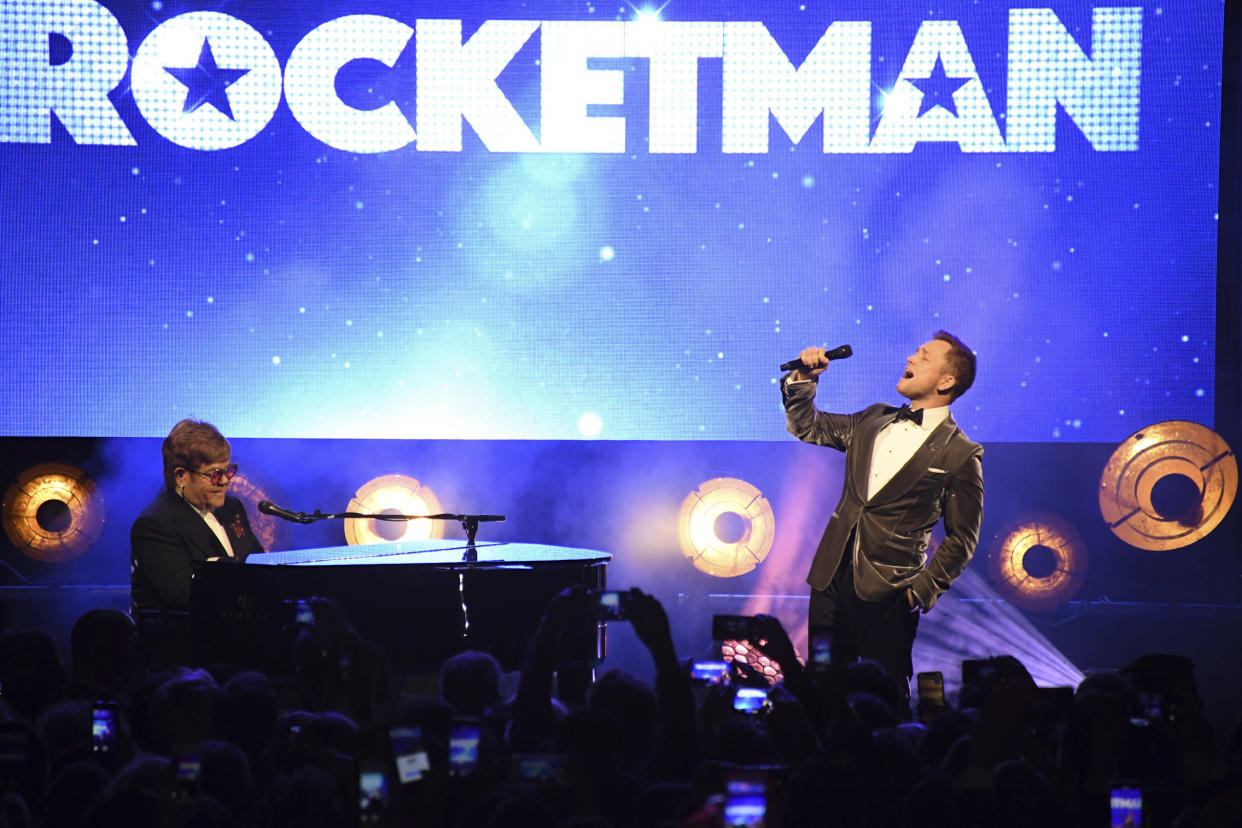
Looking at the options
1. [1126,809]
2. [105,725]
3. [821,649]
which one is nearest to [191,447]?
[105,725]

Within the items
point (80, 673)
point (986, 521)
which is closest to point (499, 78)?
point (986, 521)

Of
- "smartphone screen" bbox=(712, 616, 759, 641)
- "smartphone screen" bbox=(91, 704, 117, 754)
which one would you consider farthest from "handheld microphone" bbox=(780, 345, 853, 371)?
"smartphone screen" bbox=(91, 704, 117, 754)

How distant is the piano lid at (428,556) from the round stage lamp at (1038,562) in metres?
2.43

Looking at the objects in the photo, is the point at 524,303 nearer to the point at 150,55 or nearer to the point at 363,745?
the point at 150,55

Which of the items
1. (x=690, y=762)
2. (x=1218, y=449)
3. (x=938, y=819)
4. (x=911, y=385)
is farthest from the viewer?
(x=1218, y=449)

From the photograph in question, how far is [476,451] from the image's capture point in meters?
5.61

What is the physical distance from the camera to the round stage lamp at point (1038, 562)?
5438 millimetres

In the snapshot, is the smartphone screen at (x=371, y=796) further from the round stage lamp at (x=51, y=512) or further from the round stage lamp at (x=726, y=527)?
the round stage lamp at (x=51, y=512)

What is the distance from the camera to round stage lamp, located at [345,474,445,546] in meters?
5.49

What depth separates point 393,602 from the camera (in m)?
3.44

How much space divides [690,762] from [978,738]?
48 centimetres

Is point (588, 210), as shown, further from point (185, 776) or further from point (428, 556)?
point (185, 776)

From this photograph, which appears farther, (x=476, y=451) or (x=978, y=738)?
(x=476, y=451)

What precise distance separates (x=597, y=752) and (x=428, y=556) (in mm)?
2097
